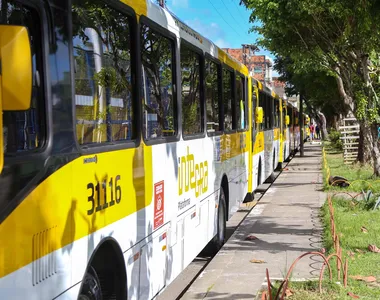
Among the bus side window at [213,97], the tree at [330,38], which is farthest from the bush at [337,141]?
the bus side window at [213,97]

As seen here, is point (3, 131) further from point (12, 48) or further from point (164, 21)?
point (164, 21)

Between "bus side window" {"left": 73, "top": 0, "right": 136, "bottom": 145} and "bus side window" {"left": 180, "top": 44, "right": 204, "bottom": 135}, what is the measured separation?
218 cm

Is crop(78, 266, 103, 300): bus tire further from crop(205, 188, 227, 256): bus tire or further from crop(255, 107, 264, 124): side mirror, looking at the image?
crop(255, 107, 264, 124): side mirror

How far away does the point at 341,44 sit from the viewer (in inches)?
698

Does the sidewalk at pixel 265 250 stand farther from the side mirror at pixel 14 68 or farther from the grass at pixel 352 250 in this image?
the side mirror at pixel 14 68

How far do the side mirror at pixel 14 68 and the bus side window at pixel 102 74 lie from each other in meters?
1.37

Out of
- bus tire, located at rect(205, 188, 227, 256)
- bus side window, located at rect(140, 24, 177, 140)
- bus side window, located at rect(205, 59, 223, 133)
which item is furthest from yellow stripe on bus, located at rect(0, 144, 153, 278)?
bus tire, located at rect(205, 188, 227, 256)

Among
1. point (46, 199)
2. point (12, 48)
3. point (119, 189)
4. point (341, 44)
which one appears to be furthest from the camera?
point (341, 44)

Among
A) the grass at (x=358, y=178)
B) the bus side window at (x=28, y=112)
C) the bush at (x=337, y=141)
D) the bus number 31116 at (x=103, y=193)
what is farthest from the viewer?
the bush at (x=337, y=141)

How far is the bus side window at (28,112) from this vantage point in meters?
3.52

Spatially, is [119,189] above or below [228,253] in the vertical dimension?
above

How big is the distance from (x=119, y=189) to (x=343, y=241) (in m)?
5.72

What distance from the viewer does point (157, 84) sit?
6.67m

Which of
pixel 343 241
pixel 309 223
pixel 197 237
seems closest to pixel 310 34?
pixel 309 223
